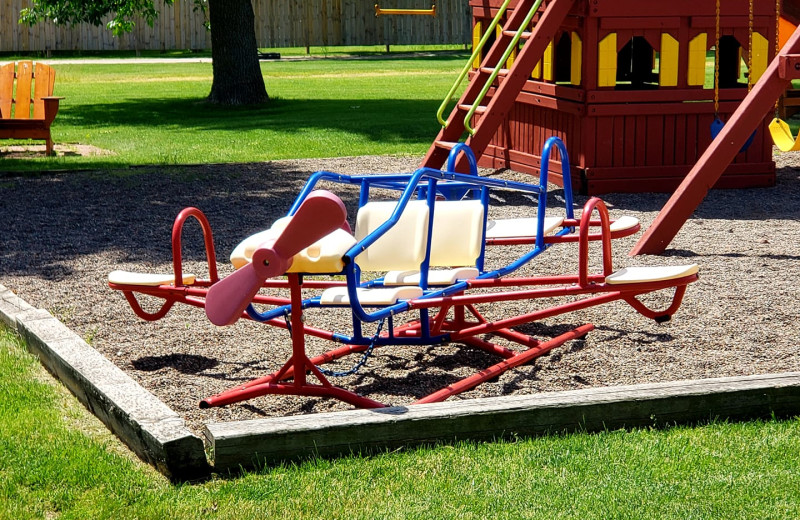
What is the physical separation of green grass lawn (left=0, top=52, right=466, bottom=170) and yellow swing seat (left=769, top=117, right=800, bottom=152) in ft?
19.7

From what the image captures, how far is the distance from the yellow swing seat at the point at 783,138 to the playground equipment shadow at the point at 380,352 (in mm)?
762

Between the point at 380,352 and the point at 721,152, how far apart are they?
3781 mm

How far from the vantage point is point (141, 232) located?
959cm

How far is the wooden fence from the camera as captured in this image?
35375 mm

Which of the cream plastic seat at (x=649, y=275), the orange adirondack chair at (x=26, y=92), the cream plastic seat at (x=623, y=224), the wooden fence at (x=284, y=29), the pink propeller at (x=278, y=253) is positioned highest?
the wooden fence at (x=284, y=29)

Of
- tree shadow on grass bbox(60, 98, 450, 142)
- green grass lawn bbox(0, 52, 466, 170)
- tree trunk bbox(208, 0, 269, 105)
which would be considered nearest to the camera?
green grass lawn bbox(0, 52, 466, 170)

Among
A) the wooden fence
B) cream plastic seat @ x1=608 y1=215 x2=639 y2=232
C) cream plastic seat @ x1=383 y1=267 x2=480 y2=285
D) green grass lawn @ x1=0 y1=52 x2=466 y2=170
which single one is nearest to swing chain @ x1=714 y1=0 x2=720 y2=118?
cream plastic seat @ x1=608 y1=215 x2=639 y2=232

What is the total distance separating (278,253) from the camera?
4.69 meters

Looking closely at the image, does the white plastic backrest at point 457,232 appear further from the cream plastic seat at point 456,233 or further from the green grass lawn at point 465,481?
the green grass lawn at point 465,481

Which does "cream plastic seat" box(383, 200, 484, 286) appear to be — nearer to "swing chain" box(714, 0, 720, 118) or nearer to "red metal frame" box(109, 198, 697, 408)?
"red metal frame" box(109, 198, 697, 408)

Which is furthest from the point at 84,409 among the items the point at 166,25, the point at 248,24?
the point at 166,25

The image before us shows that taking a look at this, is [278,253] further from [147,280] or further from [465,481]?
[147,280]

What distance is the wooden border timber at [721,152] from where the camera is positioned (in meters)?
8.55

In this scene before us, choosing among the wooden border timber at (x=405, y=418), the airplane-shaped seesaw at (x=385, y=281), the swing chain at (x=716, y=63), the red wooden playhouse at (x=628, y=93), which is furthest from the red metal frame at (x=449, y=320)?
the red wooden playhouse at (x=628, y=93)
